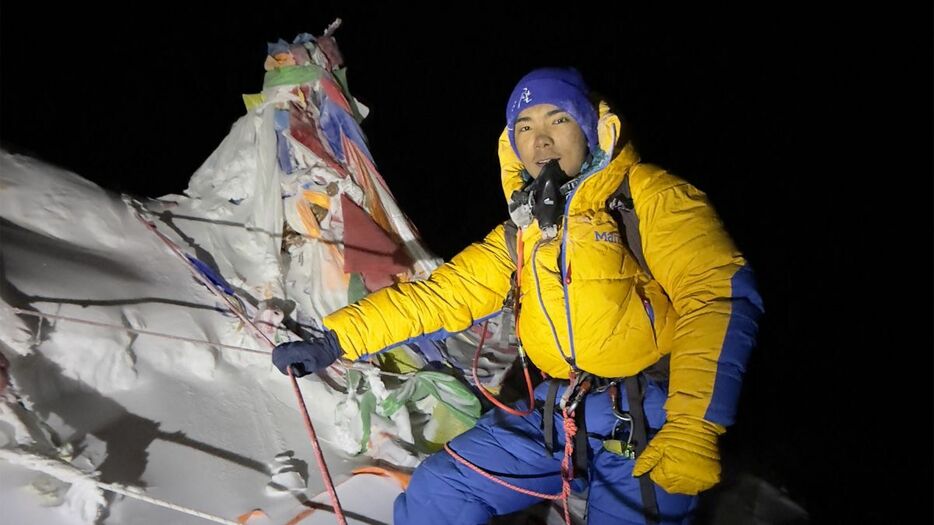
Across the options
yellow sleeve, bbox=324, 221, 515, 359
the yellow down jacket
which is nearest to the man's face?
the yellow down jacket

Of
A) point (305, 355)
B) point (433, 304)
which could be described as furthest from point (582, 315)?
point (305, 355)

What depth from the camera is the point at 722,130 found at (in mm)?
6180

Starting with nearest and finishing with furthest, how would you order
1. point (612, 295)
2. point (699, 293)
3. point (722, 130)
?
point (699, 293) < point (612, 295) < point (722, 130)

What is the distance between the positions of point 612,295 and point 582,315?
0.36 feet

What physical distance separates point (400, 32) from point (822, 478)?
10.3 meters

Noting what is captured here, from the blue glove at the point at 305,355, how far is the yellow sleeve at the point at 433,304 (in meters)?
0.05

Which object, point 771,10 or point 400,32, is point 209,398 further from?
point 400,32

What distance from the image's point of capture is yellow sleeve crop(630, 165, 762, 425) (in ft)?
4.44

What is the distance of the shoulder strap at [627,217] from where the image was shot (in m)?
1.70

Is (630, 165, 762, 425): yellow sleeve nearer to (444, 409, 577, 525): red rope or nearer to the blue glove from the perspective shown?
(444, 409, 577, 525): red rope

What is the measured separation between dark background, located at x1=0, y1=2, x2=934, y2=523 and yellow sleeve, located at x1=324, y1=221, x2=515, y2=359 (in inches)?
31.3

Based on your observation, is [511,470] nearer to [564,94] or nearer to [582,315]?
[582,315]

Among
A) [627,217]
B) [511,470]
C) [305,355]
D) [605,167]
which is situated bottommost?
[511,470]

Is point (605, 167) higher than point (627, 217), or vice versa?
point (605, 167)
